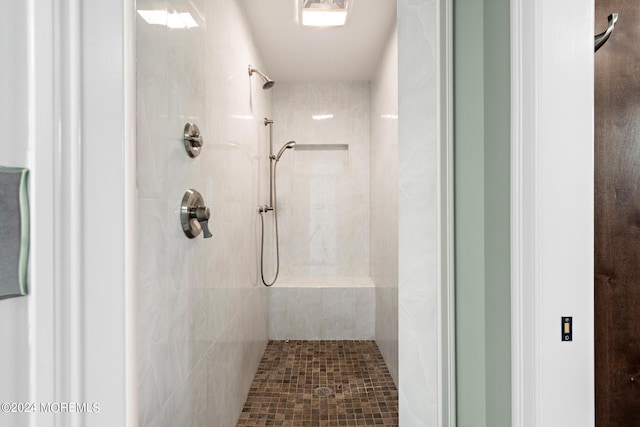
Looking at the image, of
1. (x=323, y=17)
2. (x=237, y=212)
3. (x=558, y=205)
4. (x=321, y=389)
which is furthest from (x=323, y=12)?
(x=321, y=389)

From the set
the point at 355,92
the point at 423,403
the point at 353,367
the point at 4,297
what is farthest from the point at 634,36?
the point at 355,92

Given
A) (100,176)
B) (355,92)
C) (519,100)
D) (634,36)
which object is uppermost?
(355,92)

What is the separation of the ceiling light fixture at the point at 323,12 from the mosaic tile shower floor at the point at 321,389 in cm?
237

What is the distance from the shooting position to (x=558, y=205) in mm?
750

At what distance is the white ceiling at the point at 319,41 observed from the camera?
2289 millimetres

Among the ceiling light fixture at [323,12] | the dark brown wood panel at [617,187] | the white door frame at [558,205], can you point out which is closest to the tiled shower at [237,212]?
the ceiling light fixture at [323,12]

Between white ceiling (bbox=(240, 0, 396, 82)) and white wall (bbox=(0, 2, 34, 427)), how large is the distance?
205 centimetres

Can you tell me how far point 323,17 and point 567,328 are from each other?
2215 millimetres

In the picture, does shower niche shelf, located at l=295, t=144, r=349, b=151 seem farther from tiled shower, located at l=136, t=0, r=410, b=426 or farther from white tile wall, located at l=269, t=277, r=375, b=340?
white tile wall, located at l=269, t=277, r=375, b=340

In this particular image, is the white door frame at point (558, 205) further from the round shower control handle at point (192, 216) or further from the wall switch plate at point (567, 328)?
the round shower control handle at point (192, 216)

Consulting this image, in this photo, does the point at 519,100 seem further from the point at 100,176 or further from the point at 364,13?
the point at 364,13

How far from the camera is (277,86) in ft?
12.1

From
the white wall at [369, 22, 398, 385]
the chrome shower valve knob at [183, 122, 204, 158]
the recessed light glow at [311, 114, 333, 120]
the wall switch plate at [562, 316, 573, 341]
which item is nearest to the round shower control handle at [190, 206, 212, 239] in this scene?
the chrome shower valve knob at [183, 122, 204, 158]

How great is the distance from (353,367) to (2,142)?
8.68ft
